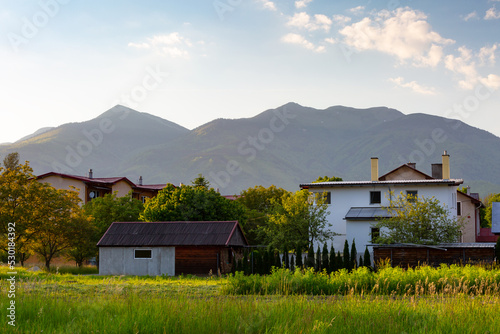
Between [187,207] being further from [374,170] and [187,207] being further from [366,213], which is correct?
[374,170]

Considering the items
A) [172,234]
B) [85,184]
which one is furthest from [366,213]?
[85,184]

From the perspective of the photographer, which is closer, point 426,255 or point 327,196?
point 426,255

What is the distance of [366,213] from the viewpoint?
5350cm

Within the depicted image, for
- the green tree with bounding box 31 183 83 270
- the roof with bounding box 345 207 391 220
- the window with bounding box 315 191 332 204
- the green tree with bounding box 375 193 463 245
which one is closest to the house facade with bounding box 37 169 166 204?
the green tree with bounding box 31 183 83 270

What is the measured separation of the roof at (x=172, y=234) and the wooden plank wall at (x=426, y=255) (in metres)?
11.8

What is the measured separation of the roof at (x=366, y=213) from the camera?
51781mm

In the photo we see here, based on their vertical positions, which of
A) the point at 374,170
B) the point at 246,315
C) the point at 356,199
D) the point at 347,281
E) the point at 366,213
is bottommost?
the point at 347,281

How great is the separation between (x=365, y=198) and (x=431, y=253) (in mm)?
16305

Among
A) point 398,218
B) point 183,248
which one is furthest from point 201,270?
point 398,218

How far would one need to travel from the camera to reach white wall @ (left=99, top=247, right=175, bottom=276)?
148 ft

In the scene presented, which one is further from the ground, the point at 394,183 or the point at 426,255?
the point at 394,183

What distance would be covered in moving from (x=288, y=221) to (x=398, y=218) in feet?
34.7

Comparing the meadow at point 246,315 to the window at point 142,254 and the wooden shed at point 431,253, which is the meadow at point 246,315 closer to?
the wooden shed at point 431,253

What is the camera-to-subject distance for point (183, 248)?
4516 cm
